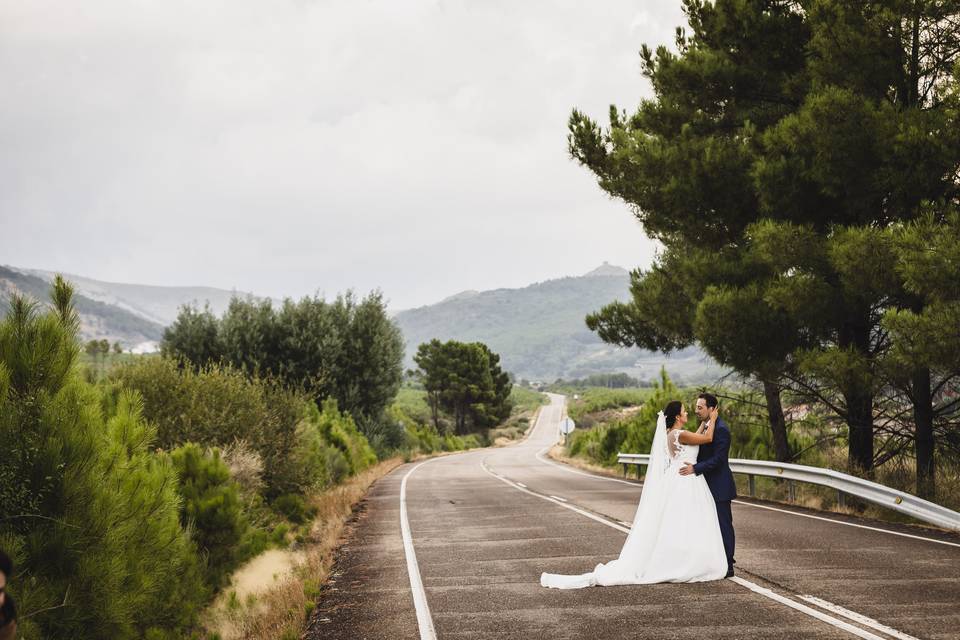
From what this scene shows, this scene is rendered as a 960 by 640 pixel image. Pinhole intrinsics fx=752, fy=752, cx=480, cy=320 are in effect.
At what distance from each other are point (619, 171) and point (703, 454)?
11.5 m

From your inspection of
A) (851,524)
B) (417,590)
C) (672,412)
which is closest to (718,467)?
(672,412)

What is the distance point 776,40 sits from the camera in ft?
51.5

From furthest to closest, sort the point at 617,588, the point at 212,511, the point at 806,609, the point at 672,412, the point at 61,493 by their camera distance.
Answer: the point at 212,511
the point at 672,412
the point at 617,588
the point at 806,609
the point at 61,493

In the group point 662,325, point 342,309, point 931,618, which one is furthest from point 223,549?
point 342,309

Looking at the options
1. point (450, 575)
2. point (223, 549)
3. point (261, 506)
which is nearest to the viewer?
point (450, 575)

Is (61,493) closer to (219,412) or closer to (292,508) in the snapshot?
(219,412)

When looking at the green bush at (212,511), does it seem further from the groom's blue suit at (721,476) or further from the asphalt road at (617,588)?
the groom's blue suit at (721,476)

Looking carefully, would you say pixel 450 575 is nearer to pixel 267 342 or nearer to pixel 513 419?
pixel 267 342

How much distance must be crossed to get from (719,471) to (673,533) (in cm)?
79

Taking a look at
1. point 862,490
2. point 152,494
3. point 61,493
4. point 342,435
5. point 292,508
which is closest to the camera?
point 61,493

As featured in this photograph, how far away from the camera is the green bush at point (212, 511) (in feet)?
34.0

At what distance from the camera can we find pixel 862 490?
38.9ft

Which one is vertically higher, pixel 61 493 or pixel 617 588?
pixel 61 493

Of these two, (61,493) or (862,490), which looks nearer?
(61,493)
